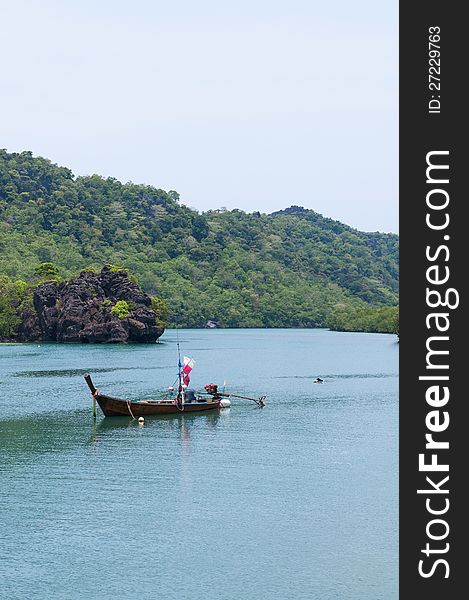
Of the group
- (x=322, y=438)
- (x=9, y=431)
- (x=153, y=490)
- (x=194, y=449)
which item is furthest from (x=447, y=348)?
(x=9, y=431)

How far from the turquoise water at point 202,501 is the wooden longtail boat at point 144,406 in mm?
562

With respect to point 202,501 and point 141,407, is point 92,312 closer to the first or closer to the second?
point 141,407

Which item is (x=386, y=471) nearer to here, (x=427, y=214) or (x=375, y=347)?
(x=427, y=214)

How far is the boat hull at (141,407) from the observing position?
165 ft

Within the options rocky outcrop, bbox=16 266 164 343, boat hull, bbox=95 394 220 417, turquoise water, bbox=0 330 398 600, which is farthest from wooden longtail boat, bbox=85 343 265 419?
rocky outcrop, bbox=16 266 164 343

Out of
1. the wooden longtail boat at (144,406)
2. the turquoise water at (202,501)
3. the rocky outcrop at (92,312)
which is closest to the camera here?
the turquoise water at (202,501)

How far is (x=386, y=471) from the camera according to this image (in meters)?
37.2

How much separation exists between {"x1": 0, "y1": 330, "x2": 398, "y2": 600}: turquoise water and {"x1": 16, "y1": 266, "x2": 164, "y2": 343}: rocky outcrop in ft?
228

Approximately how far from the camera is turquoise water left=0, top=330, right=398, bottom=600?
955 inches

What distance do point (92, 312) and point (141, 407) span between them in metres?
84.6

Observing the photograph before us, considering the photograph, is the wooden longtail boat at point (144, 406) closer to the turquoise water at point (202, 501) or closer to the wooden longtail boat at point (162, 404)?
the wooden longtail boat at point (162, 404)

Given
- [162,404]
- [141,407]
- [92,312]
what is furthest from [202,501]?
[92,312]

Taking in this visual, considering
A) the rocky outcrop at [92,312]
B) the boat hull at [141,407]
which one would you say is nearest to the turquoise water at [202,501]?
the boat hull at [141,407]

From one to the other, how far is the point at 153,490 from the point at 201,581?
387 inches
